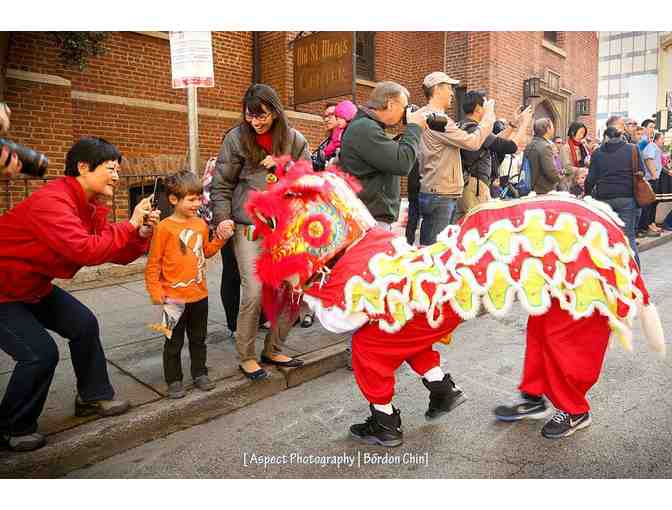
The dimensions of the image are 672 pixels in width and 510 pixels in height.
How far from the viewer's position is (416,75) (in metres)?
8.97

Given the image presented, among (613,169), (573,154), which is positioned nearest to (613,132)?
(613,169)

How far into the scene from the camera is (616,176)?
18.4 ft

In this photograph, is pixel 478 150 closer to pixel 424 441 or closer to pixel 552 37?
pixel 424 441

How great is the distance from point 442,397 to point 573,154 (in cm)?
566

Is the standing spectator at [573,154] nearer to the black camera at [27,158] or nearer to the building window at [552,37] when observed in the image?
the building window at [552,37]

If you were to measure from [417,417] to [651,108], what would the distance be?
5.94m

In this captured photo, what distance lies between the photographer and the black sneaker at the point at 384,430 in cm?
242

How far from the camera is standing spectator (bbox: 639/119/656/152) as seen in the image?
7859mm

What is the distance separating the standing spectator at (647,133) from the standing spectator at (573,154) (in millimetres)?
1294

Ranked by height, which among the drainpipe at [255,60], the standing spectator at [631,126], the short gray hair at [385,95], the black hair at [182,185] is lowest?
the black hair at [182,185]

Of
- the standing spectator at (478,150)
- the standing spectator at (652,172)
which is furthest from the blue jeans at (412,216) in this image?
the standing spectator at (652,172)

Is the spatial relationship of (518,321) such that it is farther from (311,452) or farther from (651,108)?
(651,108)

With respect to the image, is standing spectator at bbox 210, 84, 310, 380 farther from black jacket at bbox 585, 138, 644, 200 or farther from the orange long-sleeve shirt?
black jacket at bbox 585, 138, 644, 200

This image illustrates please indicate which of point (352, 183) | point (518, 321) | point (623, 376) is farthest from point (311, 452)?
point (518, 321)
